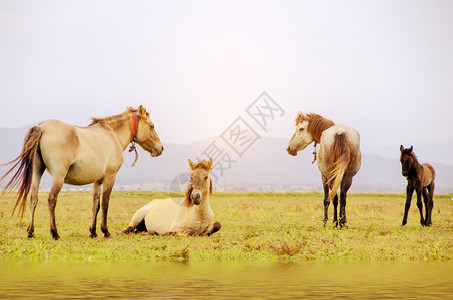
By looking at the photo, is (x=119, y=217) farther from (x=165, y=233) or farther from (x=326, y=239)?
(x=326, y=239)

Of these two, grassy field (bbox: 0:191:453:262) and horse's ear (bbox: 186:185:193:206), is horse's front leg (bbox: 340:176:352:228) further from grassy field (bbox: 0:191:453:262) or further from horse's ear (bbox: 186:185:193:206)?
horse's ear (bbox: 186:185:193:206)

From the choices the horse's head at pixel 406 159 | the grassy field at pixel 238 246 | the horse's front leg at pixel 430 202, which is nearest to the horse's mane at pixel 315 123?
the horse's head at pixel 406 159

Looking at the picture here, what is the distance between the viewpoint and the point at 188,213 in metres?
12.4

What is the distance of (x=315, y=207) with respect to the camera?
24469mm

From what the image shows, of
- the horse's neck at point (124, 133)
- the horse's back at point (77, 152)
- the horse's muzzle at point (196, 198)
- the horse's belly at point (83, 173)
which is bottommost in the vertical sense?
the horse's muzzle at point (196, 198)

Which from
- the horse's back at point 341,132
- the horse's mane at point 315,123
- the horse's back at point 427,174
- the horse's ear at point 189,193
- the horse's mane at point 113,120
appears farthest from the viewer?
the horse's back at point 427,174

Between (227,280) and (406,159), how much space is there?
1098 cm

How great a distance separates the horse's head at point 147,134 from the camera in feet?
45.8

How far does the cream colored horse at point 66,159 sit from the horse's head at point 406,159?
29.1 ft

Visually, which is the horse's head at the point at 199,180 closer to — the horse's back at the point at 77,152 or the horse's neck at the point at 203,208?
the horse's neck at the point at 203,208

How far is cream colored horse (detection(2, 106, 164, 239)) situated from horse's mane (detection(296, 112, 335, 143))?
6.35 m

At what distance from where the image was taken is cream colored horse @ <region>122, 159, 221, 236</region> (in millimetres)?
11773

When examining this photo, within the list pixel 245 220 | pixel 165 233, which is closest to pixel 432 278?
pixel 165 233

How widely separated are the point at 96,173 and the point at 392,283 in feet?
24.1
